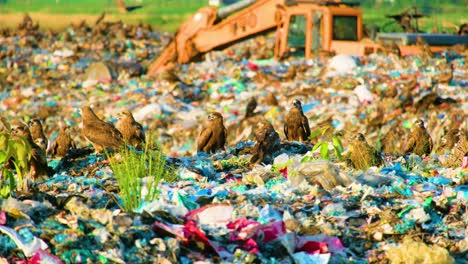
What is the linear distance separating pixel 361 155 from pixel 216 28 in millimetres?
17337

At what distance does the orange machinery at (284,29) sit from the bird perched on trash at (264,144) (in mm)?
13770

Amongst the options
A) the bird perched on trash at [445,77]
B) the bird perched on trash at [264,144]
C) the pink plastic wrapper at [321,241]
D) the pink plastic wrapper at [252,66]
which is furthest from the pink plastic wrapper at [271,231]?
the pink plastic wrapper at [252,66]

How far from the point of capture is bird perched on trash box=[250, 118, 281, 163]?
9.87 meters

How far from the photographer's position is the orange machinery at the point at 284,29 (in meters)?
24.3

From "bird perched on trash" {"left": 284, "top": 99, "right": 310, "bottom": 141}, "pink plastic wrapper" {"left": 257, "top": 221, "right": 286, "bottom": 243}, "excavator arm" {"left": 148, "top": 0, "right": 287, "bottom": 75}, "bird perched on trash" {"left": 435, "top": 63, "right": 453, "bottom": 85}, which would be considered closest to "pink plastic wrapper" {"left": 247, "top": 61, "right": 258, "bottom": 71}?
"excavator arm" {"left": 148, "top": 0, "right": 287, "bottom": 75}

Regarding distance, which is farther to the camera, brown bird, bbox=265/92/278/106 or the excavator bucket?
the excavator bucket

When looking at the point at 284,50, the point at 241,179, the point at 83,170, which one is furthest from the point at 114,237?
the point at 284,50

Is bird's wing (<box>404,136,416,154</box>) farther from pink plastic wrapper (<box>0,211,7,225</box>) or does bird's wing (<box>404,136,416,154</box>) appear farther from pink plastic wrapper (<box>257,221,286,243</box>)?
pink plastic wrapper (<box>0,211,7,225</box>)

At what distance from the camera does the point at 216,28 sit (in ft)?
86.7

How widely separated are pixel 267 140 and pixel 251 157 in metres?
0.25

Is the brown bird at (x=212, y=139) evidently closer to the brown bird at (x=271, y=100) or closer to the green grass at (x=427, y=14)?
the brown bird at (x=271, y=100)

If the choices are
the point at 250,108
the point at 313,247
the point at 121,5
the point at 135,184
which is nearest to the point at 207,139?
the point at 135,184

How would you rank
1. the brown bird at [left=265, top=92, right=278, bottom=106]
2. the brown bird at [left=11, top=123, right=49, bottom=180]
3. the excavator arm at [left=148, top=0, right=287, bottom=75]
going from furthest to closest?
the excavator arm at [left=148, top=0, right=287, bottom=75]
the brown bird at [left=265, top=92, right=278, bottom=106]
the brown bird at [left=11, top=123, right=49, bottom=180]

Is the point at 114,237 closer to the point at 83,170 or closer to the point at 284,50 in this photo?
the point at 83,170
